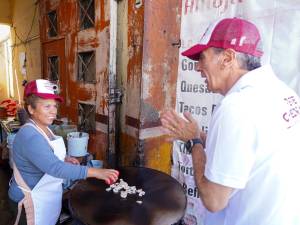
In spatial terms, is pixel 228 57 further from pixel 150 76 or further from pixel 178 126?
pixel 150 76

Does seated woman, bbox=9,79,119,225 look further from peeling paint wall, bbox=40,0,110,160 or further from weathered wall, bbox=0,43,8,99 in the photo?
weathered wall, bbox=0,43,8,99

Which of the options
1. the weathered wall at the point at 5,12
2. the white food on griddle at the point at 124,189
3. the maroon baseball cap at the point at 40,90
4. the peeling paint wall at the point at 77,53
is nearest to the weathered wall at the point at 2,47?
the weathered wall at the point at 5,12

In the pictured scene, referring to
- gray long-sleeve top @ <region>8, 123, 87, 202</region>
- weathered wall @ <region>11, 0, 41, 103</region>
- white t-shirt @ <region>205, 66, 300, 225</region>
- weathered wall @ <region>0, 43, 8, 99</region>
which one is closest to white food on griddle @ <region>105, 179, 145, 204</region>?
gray long-sleeve top @ <region>8, 123, 87, 202</region>

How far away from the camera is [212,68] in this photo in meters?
1.21

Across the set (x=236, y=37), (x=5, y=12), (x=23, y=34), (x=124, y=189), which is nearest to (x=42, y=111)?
(x=124, y=189)

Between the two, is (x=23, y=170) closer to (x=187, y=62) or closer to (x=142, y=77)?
(x=142, y=77)

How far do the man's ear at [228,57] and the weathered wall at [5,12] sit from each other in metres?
8.23

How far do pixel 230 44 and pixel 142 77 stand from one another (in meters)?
1.47

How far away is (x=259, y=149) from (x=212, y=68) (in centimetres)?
45

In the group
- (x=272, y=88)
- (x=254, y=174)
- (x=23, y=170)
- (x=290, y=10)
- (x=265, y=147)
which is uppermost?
(x=290, y=10)

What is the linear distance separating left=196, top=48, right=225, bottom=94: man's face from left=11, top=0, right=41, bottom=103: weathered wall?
483cm

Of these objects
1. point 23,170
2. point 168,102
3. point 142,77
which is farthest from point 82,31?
point 23,170

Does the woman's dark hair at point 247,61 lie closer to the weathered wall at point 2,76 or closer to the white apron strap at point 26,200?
the white apron strap at point 26,200

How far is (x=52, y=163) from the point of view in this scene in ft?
5.63
